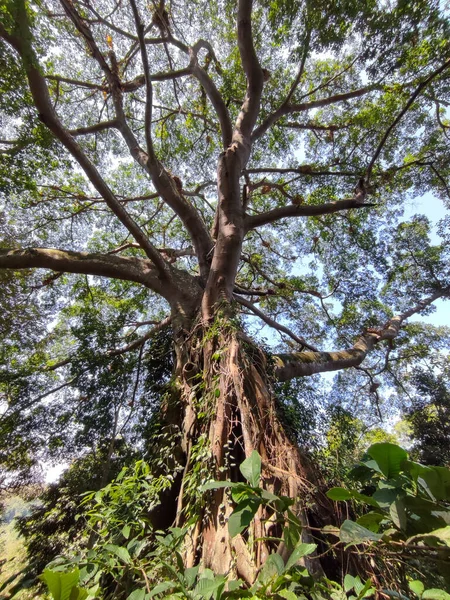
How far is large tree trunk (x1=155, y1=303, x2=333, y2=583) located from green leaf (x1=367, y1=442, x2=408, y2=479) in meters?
0.49

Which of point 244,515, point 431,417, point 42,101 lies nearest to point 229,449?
point 244,515

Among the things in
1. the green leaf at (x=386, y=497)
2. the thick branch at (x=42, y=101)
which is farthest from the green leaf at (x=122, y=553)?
the thick branch at (x=42, y=101)

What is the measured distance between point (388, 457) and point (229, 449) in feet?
4.73

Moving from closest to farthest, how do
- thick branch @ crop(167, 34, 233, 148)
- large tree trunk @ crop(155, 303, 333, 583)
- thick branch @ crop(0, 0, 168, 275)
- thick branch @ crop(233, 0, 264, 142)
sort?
1. large tree trunk @ crop(155, 303, 333, 583)
2. thick branch @ crop(0, 0, 168, 275)
3. thick branch @ crop(233, 0, 264, 142)
4. thick branch @ crop(167, 34, 233, 148)

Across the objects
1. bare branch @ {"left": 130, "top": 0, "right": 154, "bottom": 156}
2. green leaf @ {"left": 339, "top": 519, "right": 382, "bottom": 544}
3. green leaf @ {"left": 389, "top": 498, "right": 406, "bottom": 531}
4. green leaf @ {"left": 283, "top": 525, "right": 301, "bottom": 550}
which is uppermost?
bare branch @ {"left": 130, "top": 0, "right": 154, "bottom": 156}

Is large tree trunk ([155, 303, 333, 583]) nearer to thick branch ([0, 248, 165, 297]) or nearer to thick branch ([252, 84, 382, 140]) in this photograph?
thick branch ([0, 248, 165, 297])

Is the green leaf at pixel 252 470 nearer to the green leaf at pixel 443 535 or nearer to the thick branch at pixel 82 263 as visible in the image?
the green leaf at pixel 443 535

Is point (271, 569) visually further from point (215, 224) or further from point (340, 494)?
point (215, 224)

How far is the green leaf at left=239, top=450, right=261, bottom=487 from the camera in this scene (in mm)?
837

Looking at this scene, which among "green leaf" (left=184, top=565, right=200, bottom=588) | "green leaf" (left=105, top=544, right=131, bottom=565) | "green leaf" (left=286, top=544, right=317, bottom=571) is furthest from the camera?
"green leaf" (left=105, top=544, right=131, bottom=565)

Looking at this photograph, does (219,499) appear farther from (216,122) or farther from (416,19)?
(216,122)

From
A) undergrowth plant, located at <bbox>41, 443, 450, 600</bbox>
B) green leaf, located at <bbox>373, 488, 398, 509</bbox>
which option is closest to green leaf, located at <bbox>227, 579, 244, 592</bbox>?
undergrowth plant, located at <bbox>41, 443, 450, 600</bbox>

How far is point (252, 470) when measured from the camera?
0.88 metres

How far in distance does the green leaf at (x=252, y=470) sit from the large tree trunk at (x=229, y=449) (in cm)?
25
